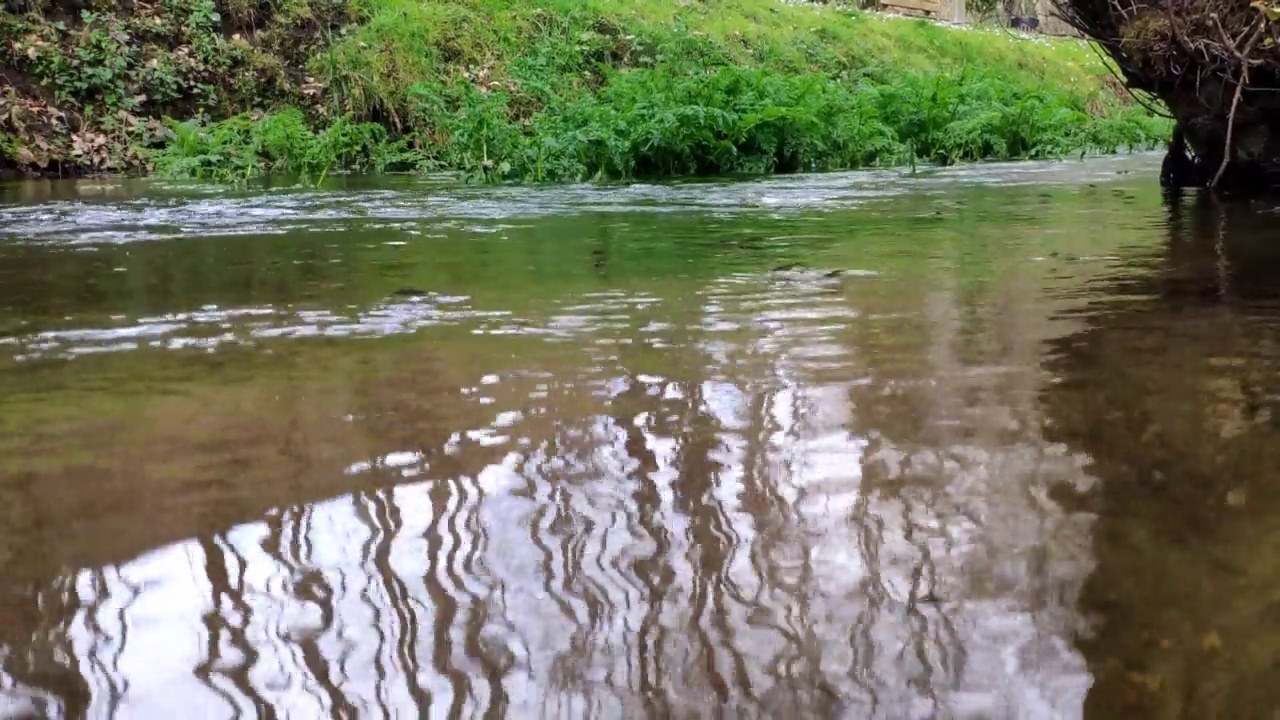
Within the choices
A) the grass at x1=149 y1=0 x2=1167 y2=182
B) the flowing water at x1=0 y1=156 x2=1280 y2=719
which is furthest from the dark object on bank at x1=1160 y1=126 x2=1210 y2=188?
the flowing water at x1=0 y1=156 x2=1280 y2=719

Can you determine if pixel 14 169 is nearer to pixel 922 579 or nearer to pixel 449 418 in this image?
pixel 449 418

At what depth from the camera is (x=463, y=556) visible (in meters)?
1.30

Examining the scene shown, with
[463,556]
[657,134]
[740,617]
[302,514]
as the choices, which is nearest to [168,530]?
[302,514]

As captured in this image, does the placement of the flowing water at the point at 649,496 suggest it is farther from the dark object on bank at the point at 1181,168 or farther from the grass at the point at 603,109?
the grass at the point at 603,109

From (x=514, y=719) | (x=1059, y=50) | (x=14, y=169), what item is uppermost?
(x=1059, y=50)

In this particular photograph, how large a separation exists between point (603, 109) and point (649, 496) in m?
7.41

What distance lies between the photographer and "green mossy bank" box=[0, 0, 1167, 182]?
8.54 meters

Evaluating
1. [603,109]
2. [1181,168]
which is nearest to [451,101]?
[603,109]

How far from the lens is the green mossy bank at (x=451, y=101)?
8539mm

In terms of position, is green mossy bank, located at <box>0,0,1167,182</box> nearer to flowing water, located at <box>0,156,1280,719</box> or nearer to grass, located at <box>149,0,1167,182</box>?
grass, located at <box>149,0,1167,182</box>

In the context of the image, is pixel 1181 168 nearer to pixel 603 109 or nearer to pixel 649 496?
pixel 603 109

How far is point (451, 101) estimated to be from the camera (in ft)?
35.9

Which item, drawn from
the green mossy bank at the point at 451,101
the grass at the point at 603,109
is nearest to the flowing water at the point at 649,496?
the grass at the point at 603,109

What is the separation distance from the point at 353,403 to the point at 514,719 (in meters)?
1.09
